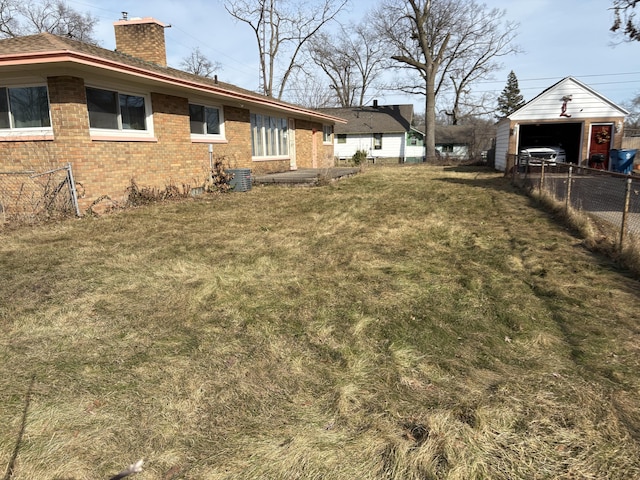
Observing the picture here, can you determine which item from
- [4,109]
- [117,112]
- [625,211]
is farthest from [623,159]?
[4,109]

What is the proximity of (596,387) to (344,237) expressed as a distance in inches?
201

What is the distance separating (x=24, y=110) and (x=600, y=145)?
71.2 ft

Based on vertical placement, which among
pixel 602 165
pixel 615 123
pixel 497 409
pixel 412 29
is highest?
pixel 412 29

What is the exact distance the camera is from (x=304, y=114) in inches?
843

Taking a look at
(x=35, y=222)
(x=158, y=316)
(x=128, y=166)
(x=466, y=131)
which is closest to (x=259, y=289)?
(x=158, y=316)

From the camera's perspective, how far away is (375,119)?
134 feet

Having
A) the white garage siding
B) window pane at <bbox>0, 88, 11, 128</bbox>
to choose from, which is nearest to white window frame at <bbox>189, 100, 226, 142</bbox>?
window pane at <bbox>0, 88, 11, 128</bbox>

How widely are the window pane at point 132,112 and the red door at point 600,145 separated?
18784mm

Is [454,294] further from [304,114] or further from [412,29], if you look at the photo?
[412,29]

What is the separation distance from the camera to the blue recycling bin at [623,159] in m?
17.3

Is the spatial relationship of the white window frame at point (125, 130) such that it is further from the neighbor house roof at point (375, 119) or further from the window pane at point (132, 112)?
the neighbor house roof at point (375, 119)

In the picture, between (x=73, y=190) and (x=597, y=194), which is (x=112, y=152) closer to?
(x=73, y=190)

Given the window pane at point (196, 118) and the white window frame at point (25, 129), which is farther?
the window pane at point (196, 118)

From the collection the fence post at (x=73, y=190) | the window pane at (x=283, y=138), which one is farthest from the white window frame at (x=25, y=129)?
the window pane at (x=283, y=138)
